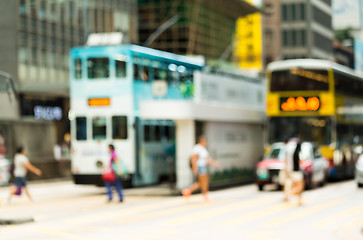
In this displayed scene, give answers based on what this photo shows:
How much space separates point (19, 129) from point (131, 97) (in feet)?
53.0

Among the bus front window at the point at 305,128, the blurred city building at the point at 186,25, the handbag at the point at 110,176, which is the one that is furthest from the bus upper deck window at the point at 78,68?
the blurred city building at the point at 186,25

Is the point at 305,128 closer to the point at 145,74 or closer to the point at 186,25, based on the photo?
the point at 145,74

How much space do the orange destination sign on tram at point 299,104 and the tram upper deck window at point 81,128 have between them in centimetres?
691

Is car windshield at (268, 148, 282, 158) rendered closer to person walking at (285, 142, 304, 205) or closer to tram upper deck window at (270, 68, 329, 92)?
tram upper deck window at (270, 68, 329, 92)

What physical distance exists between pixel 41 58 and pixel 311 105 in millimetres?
21579

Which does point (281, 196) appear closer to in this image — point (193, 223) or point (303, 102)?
point (303, 102)

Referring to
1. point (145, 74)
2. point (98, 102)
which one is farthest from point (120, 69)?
point (98, 102)

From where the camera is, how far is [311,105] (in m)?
29.0

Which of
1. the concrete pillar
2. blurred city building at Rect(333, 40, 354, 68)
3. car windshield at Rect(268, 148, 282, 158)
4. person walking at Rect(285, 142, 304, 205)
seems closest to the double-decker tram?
the concrete pillar

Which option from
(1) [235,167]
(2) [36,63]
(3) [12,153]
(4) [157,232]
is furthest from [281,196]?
(2) [36,63]

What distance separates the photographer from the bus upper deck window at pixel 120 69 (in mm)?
27250

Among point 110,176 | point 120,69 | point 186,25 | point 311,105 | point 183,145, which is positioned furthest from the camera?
point 186,25

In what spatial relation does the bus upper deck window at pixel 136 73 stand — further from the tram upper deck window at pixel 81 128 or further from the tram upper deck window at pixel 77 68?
the tram upper deck window at pixel 81 128

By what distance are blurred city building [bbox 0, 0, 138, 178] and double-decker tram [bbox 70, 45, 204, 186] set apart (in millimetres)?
12165
